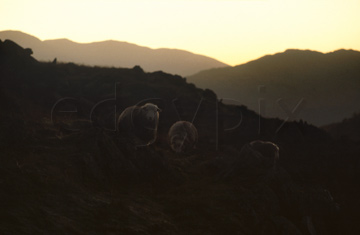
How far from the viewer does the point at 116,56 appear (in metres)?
191

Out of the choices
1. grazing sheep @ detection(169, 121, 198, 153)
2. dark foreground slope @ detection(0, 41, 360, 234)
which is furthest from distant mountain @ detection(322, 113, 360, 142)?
grazing sheep @ detection(169, 121, 198, 153)

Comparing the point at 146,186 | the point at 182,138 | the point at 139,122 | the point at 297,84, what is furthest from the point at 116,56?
the point at 146,186

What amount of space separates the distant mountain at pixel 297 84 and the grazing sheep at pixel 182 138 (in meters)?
37.7

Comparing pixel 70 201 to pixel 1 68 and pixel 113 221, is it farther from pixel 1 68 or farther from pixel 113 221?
pixel 1 68

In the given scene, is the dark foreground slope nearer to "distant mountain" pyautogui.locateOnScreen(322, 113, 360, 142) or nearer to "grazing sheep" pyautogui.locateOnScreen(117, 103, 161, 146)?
"grazing sheep" pyautogui.locateOnScreen(117, 103, 161, 146)

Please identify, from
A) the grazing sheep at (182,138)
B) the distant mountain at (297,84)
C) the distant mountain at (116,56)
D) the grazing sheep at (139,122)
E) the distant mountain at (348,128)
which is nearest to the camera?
the grazing sheep at (139,122)

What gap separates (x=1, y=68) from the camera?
28328 mm

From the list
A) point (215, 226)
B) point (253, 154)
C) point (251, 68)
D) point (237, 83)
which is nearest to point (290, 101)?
point (237, 83)

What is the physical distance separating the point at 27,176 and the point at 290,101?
62.7 meters

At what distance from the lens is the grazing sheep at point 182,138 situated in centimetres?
2253

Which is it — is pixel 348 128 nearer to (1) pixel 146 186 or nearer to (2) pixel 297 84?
(1) pixel 146 186

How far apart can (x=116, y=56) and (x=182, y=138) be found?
17350cm

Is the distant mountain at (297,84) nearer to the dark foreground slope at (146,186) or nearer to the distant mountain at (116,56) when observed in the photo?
the dark foreground slope at (146,186)

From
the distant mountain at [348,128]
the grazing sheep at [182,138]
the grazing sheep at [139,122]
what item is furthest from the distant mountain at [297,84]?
the grazing sheep at [139,122]
